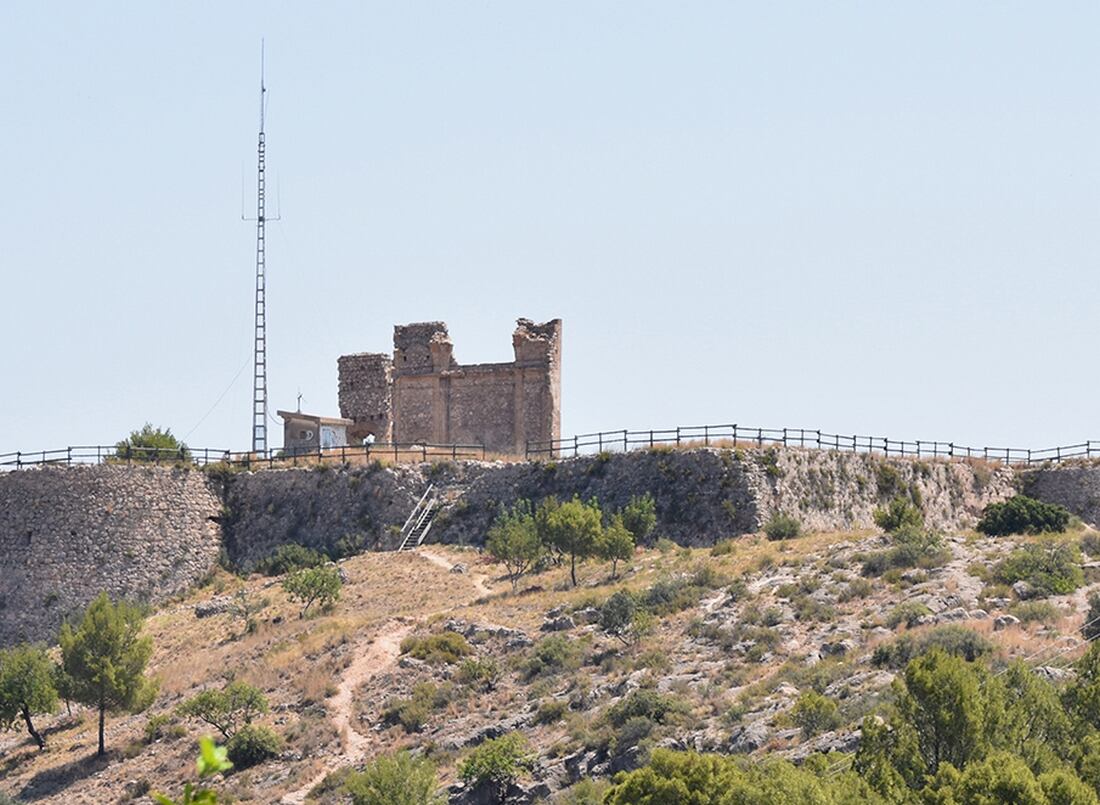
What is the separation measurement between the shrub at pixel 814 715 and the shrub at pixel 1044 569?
7.99 m

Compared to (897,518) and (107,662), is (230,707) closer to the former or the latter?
(107,662)

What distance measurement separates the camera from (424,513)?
58531mm

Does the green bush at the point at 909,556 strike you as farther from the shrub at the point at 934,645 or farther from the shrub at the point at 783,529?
the shrub at the point at 783,529

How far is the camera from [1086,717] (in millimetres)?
31031

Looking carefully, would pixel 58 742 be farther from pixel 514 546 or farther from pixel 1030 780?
pixel 1030 780

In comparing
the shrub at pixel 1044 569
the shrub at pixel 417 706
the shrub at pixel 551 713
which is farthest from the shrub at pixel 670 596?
the shrub at pixel 1044 569

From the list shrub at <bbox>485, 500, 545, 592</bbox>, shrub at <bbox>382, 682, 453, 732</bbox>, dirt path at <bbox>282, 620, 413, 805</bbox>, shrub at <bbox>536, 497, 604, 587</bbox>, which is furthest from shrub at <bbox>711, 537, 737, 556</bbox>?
shrub at <bbox>382, 682, 453, 732</bbox>

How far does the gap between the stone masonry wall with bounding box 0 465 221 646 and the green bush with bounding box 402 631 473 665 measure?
13361 mm

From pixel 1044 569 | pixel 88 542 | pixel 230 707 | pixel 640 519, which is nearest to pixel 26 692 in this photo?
pixel 230 707

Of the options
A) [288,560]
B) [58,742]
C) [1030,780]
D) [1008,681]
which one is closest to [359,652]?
[58,742]

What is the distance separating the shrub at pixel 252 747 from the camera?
4334cm

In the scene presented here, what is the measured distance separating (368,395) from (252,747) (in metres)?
24.6

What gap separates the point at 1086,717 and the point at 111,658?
25.0 metres

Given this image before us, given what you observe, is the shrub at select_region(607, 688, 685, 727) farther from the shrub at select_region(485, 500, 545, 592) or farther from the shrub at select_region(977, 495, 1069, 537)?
the shrub at select_region(977, 495, 1069, 537)
